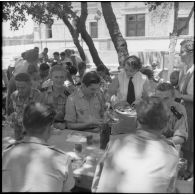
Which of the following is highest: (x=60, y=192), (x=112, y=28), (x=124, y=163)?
(x=112, y=28)

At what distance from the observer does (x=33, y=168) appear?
1.67 metres

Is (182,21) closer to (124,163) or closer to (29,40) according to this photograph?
(29,40)

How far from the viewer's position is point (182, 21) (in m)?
23.6

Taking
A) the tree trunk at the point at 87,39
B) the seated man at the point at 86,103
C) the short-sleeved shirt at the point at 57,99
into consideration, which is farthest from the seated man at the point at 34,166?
the tree trunk at the point at 87,39

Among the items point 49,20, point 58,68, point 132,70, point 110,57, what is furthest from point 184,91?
point 110,57

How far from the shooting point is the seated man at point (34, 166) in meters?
1.67

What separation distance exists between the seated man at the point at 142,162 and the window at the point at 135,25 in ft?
78.9

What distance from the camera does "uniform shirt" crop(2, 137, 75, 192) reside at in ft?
5.46

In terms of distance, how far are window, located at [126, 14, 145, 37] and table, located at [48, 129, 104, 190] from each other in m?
22.9

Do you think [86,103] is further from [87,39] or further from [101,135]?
[87,39]

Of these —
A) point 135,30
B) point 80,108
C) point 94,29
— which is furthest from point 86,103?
point 94,29

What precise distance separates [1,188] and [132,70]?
2751 mm

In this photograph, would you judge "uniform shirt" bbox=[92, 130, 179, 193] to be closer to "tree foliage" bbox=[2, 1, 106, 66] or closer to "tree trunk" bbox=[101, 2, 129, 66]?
"tree trunk" bbox=[101, 2, 129, 66]

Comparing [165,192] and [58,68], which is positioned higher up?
[58,68]
